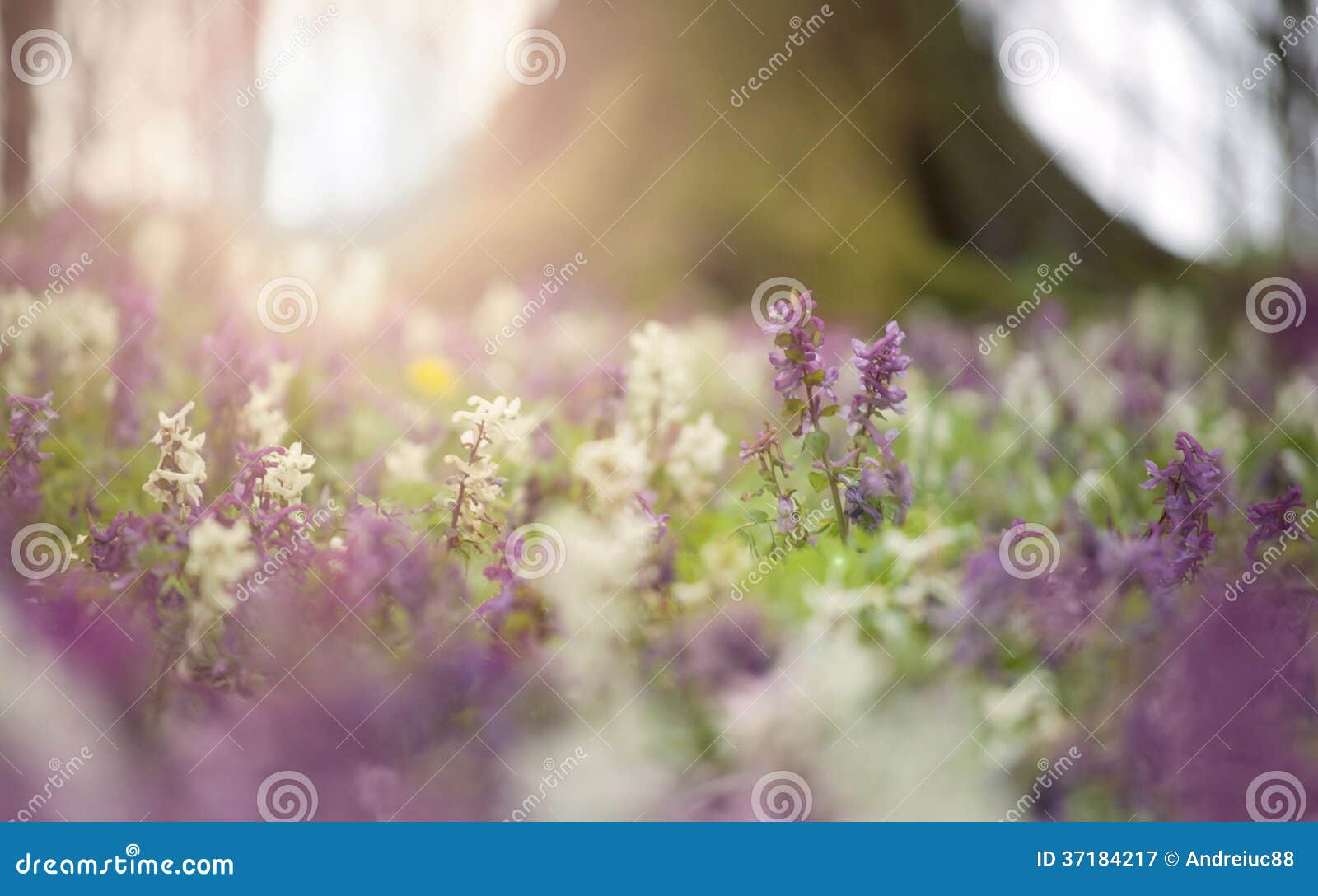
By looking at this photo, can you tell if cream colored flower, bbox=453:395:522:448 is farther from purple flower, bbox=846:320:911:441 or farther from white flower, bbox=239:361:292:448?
purple flower, bbox=846:320:911:441

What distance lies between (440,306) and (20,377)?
1.95 meters

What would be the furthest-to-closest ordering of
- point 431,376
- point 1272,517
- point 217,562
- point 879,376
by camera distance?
point 431,376, point 1272,517, point 879,376, point 217,562

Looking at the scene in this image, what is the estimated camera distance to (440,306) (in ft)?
14.4

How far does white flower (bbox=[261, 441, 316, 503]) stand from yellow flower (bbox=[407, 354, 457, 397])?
131 centimetres

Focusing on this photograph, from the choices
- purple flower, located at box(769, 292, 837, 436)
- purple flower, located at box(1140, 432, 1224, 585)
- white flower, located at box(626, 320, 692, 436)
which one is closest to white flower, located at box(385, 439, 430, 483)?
white flower, located at box(626, 320, 692, 436)

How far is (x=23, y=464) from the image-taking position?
7.38 feet

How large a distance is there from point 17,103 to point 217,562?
3.85 meters

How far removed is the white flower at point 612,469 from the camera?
2127mm

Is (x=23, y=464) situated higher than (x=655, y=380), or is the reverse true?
(x=23, y=464)

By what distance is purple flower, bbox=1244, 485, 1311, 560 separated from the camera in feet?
6.78

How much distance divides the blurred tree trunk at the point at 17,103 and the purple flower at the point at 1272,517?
14.2ft

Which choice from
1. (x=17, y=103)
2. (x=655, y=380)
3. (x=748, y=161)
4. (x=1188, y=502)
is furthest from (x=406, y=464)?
(x=17, y=103)

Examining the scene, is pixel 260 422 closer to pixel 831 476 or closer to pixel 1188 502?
pixel 831 476

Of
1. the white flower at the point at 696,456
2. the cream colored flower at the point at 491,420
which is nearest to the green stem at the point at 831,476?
the white flower at the point at 696,456
